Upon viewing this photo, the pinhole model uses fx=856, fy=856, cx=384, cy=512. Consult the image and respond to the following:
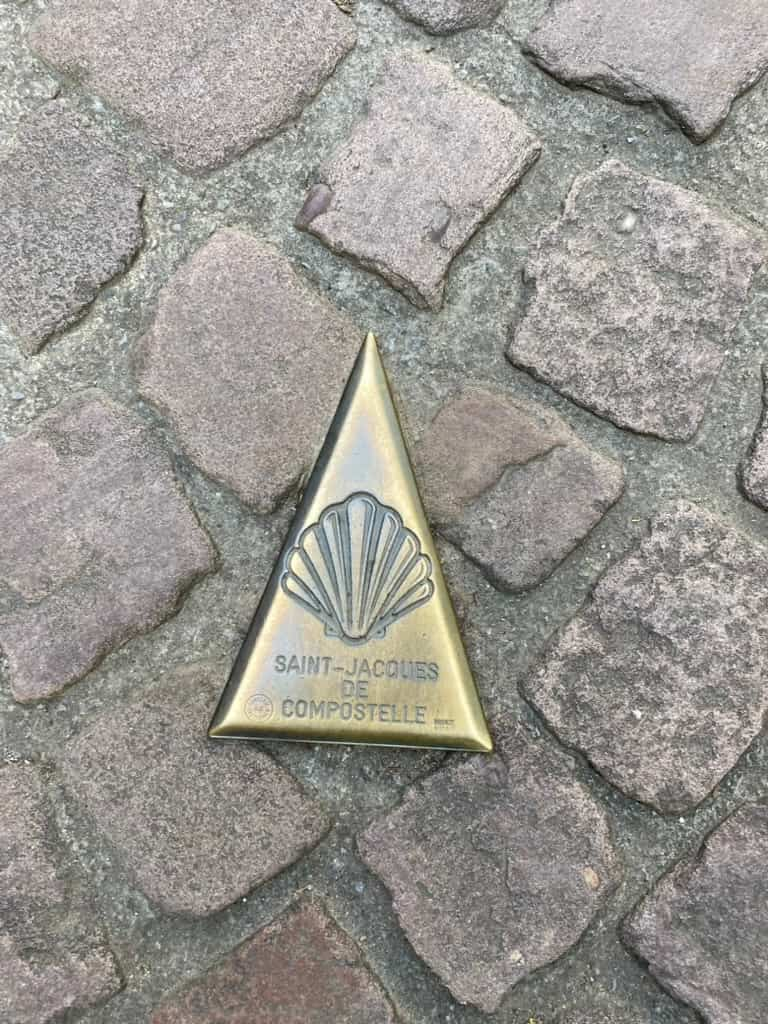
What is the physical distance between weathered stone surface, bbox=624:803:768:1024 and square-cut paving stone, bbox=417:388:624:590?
325mm

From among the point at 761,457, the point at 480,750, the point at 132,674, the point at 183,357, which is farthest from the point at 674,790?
the point at 183,357

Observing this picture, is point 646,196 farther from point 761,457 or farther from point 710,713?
point 710,713

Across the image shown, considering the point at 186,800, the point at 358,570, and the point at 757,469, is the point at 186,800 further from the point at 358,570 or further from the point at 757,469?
the point at 757,469

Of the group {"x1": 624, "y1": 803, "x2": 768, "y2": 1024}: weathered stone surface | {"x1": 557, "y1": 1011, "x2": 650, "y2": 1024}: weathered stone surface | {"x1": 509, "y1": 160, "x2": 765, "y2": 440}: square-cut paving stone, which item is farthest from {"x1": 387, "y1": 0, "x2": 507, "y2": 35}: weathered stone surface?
{"x1": 557, "y1": 1011, "x2": 650, "y2": 1024}: weathered stone surface

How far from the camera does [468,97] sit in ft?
3.17

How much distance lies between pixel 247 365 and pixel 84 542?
10.0 inches

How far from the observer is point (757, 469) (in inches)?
36.0

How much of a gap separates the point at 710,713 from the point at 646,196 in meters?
0.57

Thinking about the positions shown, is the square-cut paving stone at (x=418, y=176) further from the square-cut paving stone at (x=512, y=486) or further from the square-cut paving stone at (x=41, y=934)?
the square-cut paving stone at (x=41, y=934)

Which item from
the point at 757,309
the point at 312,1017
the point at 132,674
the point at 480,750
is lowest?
the point at 312,1017

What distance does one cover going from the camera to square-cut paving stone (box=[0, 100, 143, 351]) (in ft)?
3.06

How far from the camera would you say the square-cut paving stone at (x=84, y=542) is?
89 centimetres

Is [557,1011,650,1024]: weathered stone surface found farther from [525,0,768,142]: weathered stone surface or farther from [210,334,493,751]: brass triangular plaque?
[525,0,768,142]: weathered stone surface

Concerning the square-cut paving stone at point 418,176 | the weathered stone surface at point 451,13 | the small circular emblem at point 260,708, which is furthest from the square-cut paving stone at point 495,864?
the weathered stone surface at point 451,13
